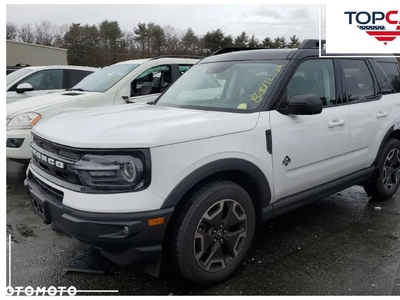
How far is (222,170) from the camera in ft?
8.74

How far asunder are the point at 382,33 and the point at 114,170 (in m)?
5.26

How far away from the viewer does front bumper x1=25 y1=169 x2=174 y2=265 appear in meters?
2.29

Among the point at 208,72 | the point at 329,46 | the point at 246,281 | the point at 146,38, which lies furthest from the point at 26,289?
the point at 146,38

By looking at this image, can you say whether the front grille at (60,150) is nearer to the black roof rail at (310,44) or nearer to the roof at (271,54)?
the roof at (271,54)

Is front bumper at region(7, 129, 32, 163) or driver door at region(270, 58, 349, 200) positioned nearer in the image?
driver door at region(270, 58, 349, 200)

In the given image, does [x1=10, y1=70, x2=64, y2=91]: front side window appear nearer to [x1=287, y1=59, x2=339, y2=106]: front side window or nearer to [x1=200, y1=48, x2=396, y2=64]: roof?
[x1=200, y1=48, x2=396, y2=64]: roof

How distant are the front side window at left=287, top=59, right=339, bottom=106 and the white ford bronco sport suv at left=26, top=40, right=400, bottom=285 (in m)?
0.02

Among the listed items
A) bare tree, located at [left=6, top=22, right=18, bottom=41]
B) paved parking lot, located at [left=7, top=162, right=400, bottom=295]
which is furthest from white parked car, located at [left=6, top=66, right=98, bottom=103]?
bare tree, located at [left=6, top=22, right=18, bottom=41]

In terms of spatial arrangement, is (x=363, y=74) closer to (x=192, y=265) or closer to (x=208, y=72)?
(x=208, y=72)

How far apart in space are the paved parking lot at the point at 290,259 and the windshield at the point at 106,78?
2.56 meters

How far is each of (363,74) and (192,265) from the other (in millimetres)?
3097

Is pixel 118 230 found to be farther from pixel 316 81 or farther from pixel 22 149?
pixel 22 149

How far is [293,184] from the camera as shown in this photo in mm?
3256

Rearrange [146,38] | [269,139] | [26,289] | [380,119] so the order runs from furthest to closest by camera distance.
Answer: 1. [146,38]
2. [380,119]
3. [269,139]
4. [26,289]
